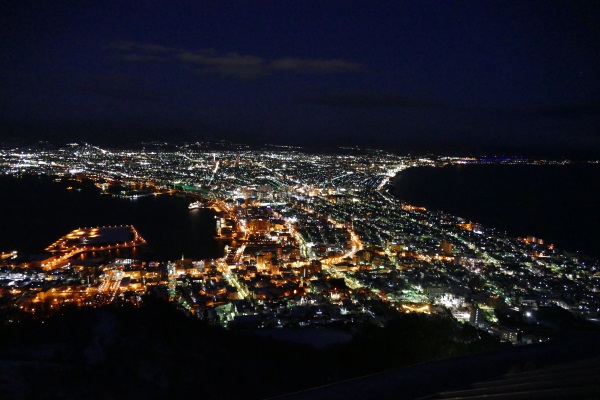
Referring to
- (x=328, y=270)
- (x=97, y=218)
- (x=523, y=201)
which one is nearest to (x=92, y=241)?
(x=97, y=218)

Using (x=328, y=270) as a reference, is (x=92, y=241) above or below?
below

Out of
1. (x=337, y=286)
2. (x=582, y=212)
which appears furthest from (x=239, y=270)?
(x=582, y=212)

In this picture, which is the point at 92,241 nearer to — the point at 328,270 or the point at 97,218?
the point at 97,218

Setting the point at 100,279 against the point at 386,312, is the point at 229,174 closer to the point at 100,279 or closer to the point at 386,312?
the point at 100,279

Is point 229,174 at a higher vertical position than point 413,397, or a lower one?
lower

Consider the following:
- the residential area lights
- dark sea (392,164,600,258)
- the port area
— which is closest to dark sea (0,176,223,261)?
the port area

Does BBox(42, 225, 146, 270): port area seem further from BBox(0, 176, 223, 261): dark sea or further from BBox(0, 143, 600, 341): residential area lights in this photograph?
BBox(0, 176, 223, 261): dark sea
